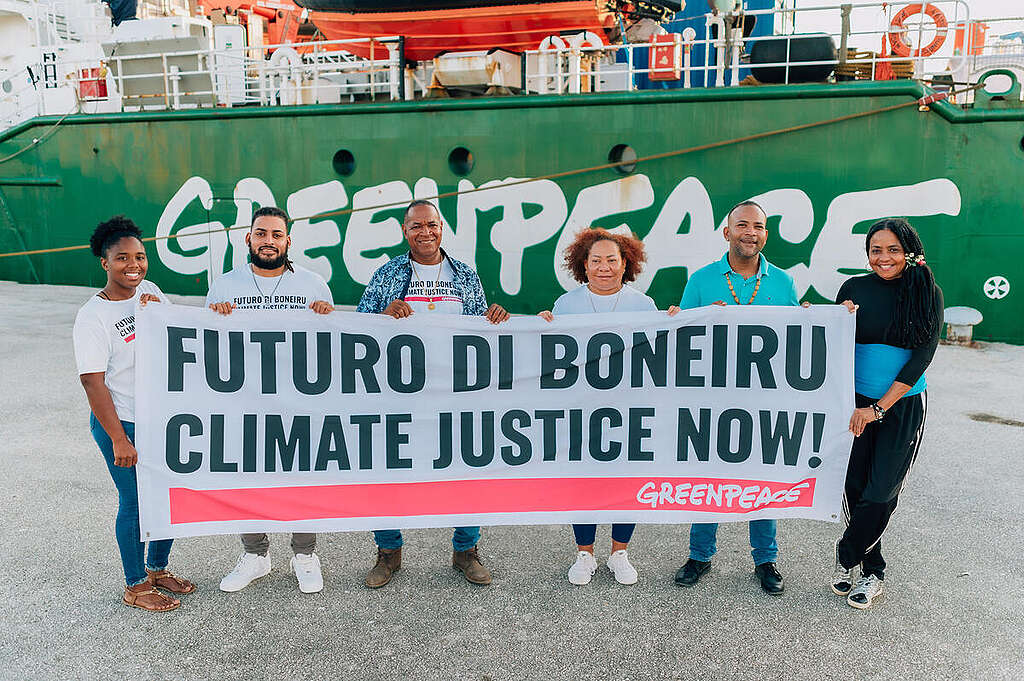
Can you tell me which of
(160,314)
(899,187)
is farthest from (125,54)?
(899,187)

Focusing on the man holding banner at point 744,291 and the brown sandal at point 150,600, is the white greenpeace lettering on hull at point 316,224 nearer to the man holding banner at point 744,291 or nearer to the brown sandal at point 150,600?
the brown sandal at point 150,600

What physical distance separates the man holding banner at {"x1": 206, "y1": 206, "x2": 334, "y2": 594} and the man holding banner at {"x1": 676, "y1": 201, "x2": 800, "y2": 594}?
1.86m

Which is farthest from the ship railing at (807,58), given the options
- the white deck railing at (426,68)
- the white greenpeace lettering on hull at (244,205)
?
the white greenpeace lettering on hull at (244,205)

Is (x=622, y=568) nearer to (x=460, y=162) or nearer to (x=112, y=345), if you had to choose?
(x=112, y=345)

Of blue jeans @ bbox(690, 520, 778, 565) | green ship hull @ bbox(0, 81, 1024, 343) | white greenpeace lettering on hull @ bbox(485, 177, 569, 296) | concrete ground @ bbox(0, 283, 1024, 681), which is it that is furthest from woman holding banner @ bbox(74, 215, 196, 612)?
green ship hull @ bbox(0, 81, 1024, 343)

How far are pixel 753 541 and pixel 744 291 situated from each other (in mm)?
1282

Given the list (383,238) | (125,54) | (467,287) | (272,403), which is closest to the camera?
(272,403)

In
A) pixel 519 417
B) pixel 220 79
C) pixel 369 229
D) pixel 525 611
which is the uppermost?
pixel 220 79

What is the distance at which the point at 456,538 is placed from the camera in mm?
4020

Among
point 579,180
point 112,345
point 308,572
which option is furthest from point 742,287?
point 579,180

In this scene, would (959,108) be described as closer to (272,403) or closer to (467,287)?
(467,287)

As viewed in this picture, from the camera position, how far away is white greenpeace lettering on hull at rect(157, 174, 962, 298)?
901 cm

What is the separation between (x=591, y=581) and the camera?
156 inches

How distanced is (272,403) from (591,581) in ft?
6.02
